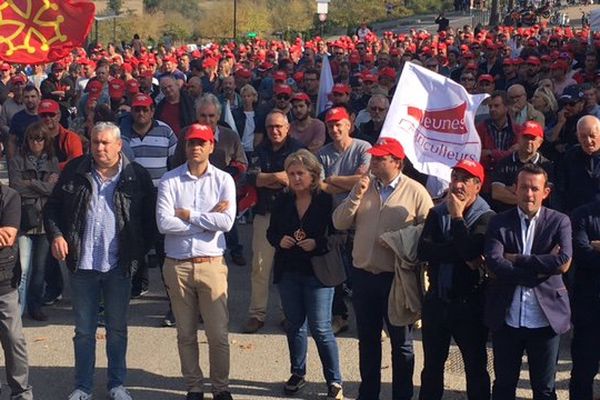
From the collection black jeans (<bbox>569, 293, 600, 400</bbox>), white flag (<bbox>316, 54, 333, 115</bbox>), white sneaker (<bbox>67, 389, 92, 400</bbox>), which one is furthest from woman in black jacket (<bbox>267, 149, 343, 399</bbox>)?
white flag (<bbox>316, 54, 333, 115</bbox>)

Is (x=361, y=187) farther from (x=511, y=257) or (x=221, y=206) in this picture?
(x=511, y=257)

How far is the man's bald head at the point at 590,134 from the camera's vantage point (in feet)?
24.3

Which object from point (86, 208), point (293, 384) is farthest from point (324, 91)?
point (86, 208)

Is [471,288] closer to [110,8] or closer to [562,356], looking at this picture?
[562,356]

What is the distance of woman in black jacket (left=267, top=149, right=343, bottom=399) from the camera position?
676cm

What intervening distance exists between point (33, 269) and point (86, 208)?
7.29ft

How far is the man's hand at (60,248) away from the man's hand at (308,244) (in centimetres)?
159

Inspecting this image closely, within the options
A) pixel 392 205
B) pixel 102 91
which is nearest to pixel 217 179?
pixel 392 205

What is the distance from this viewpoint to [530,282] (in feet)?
19.0

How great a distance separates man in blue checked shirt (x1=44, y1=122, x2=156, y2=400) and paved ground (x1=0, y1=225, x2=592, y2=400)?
1.53 ft

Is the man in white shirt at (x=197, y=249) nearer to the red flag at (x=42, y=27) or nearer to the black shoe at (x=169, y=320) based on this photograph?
the black shoe at (x=169, y=320)

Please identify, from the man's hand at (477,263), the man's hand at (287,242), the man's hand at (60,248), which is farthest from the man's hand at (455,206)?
the man's hand at (60,248)

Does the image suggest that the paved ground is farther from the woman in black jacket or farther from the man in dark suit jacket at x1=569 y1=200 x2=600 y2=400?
the man in dark suit jacket at x1=569 y1=200 x2=600 y2=400

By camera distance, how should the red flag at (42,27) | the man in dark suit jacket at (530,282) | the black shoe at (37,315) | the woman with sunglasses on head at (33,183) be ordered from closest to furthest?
the man in dark suit jacket at (530,282)
the red flag at (42,27)
the woman with sunglasses on head at (33,183)
the black shoe at (37,315)
